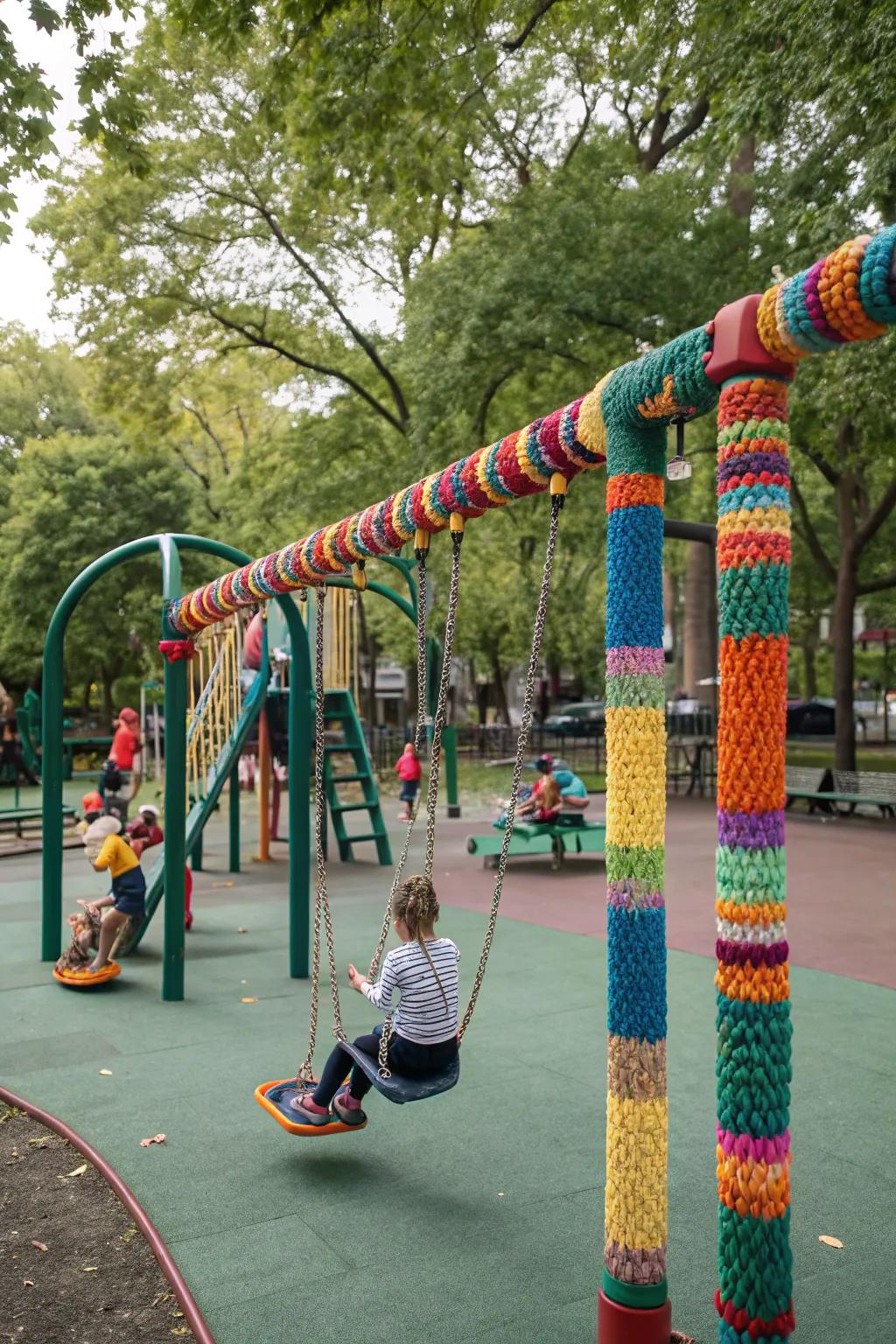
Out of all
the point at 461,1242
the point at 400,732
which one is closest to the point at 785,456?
the point at 461,1242

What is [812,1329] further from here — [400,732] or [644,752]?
[400,732]

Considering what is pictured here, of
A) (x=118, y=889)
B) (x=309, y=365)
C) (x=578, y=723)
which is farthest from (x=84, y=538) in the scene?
(x=118, y=889)

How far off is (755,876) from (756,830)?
11 centimetres

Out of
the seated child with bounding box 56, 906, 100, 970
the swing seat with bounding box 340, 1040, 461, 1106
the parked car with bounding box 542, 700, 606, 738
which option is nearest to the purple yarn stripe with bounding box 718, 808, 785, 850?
the swing seat with bounding box 340, 1040, 461, 1106

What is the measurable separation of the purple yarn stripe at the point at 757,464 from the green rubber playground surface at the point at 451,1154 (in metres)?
2.51

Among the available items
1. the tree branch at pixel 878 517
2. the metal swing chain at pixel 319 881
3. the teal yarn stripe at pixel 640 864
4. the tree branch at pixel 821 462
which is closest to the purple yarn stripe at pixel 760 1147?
the teal yarn stripe at pixel 640 864

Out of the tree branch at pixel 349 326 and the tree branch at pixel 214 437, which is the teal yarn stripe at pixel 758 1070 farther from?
the tree branch at pixel 214 437

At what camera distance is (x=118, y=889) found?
7750 mm

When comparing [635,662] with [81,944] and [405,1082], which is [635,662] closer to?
[405,1082]

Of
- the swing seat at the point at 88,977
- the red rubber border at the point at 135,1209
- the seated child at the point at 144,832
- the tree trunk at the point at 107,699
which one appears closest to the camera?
the red rubber border at the point at 135,1209

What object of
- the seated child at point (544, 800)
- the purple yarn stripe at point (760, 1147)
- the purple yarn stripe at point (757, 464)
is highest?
the purple yarn stripe at point (757, 464)

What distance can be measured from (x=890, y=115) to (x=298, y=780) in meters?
7.31

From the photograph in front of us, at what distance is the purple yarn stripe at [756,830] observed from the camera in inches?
108

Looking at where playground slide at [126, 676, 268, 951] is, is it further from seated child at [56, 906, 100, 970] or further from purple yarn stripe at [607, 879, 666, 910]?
purple yarn stripe at [607, 879, 666, 910]
